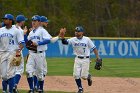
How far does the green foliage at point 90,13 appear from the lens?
52781 millimetres

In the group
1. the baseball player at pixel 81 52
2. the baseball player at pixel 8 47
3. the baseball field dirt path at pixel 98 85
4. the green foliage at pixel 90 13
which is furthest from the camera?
the green foliage at pixel 90 13

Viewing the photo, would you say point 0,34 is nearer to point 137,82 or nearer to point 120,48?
point 137,82

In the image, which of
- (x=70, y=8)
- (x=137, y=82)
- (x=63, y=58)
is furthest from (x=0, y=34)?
(x=70, y=8)

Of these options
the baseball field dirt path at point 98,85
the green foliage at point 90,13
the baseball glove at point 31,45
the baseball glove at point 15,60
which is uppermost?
the green foliage at point 90,13

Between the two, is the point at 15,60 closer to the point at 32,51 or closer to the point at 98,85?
the point at 32,51

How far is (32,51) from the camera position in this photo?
45.1 feet

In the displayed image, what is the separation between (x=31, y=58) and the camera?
1373 cm

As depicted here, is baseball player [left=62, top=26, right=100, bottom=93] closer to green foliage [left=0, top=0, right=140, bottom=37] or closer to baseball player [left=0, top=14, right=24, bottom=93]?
baseball player [left=0, top=14, right=24, bottom=93]

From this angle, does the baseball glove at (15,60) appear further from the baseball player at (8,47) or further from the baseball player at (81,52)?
the baseball player at (81,52)

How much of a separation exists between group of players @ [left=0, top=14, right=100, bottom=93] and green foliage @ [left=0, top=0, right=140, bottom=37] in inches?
1389

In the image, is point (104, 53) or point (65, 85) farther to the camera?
point (104, 53)

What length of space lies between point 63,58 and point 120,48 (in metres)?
3.76

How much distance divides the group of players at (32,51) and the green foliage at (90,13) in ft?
116

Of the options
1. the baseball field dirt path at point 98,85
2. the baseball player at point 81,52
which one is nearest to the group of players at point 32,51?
the baseball player at point 81,52
